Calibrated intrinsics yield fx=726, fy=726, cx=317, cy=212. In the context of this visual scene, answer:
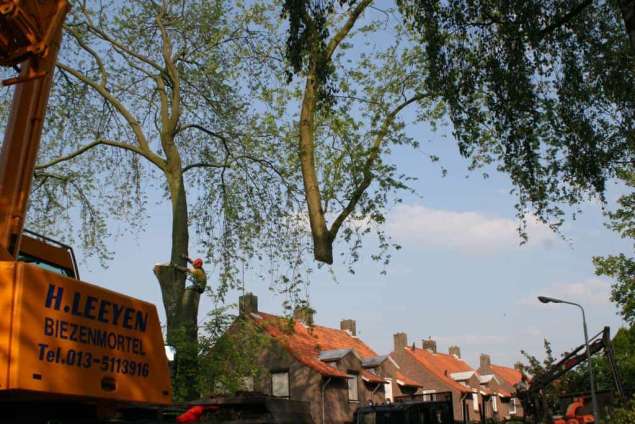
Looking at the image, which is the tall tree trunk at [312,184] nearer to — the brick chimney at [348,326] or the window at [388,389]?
the window at [388,389]

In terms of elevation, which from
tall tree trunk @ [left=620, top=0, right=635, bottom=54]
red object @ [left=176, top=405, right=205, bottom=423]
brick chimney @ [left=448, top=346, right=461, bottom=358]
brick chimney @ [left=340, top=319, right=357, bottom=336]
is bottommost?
red object @ [left=176, top=405, right=205, bottom=423]

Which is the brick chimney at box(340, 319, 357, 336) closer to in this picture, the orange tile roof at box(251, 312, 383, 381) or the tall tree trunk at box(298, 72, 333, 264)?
the orange tile roof at box(251, 312, 383, 381)

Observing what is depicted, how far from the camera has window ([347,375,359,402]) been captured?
44.6 m

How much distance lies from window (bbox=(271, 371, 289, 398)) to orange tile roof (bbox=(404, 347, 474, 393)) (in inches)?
974

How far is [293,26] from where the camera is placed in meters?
13.2

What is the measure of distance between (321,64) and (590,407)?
73.9 ft

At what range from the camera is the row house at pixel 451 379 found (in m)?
63.3

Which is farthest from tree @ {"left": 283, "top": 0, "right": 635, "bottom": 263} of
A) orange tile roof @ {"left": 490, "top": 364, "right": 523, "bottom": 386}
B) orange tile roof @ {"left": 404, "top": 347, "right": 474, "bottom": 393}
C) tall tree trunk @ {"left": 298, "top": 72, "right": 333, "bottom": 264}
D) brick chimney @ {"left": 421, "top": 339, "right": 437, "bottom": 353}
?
orange tile roof @ {"left": 490, "top": 364, "right": 523, "bottom": 386}

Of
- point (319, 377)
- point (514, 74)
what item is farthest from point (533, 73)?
point (319, 377)

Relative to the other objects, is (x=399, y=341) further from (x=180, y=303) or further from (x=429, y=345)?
(x=180, y=303)

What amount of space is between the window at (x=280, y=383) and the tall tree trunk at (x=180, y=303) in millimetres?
21911

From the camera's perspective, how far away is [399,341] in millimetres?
67062

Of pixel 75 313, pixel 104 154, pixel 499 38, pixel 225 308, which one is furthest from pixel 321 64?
pixel 104 154

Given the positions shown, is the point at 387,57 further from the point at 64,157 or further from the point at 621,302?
the point at 621,302
